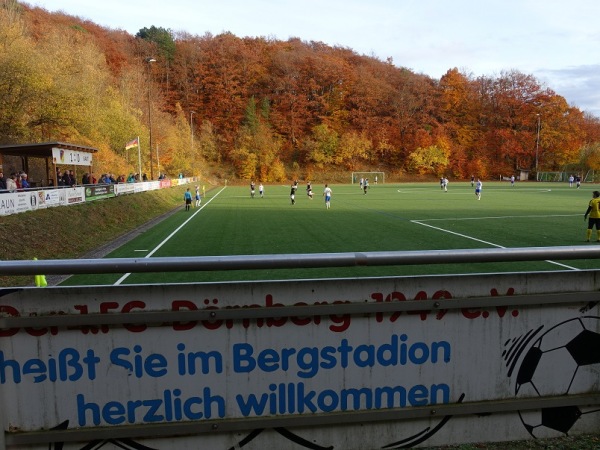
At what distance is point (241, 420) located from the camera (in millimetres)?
2471

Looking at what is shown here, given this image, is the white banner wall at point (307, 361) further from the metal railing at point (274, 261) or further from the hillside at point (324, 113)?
the hillside at point (324, 113)

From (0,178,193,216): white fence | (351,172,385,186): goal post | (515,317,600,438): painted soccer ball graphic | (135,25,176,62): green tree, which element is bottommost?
(515,317,600,438): painted soccer ball graphic

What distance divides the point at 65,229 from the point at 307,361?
1828cm

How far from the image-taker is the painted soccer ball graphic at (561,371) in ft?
8.80

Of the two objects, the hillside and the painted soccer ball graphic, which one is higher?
the hillside

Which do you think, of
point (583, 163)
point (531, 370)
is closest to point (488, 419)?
point (531, 370)

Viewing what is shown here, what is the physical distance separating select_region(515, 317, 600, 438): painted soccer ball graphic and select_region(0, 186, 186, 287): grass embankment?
11.0m

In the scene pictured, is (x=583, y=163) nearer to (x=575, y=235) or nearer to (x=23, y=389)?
(x=575, y=235)

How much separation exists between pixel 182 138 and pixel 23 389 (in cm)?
8802

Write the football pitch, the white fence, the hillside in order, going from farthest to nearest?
the hillside
the white fence
the football pitch

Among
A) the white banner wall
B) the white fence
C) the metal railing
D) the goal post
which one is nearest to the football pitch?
the white fence

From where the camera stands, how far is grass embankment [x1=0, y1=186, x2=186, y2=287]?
47.8 feet

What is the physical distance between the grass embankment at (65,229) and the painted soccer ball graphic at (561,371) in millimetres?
10985

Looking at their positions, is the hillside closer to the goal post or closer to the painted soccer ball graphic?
the goal post
